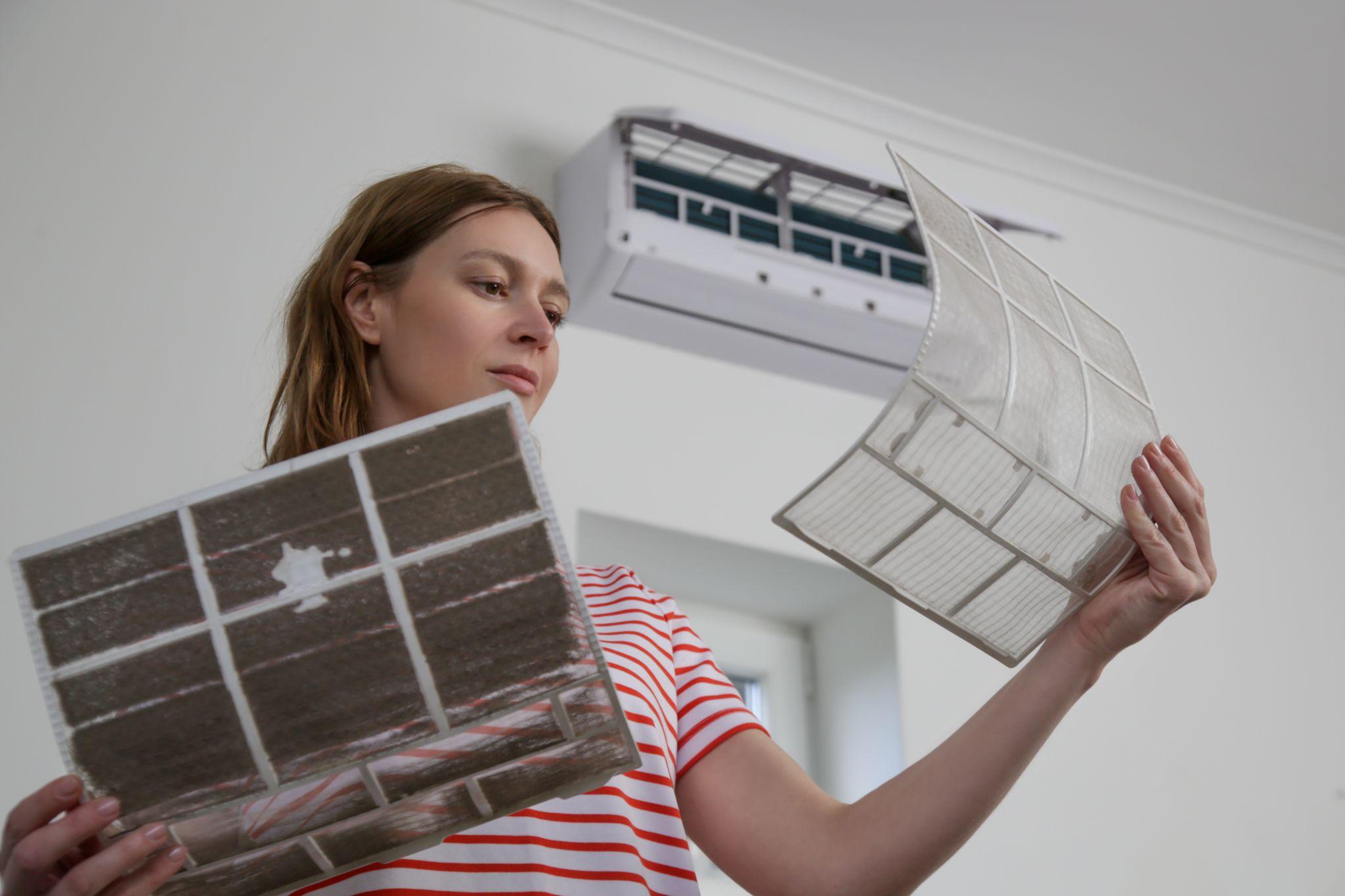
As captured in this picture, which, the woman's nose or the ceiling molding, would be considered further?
the ceiling molding

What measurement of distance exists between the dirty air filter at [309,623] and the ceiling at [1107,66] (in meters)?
1.53

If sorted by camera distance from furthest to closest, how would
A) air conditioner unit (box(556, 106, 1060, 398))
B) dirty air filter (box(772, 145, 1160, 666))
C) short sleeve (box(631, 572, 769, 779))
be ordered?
air conditioner unit (box(556, 106, 1060, 398)) < short sleeve (box(631, 572, 769, 779)) < dirty air filter (box(772, 145, 1160, 666))

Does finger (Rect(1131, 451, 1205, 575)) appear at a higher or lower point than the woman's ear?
lower

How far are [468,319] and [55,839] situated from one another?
1.34 ft

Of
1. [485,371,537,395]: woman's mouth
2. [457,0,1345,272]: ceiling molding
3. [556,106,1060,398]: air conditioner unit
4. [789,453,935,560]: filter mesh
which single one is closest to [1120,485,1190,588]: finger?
[789,453,935,560]: filter mesh

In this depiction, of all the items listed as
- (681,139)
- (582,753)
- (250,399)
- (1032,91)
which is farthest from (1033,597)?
(1032,91)

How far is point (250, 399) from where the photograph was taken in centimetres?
150

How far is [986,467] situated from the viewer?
26.5 inches

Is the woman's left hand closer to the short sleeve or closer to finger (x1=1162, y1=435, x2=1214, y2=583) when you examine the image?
finger (x1=1162, y1=435, x2=1214, y2=583)

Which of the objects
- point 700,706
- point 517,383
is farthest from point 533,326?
point 700,706

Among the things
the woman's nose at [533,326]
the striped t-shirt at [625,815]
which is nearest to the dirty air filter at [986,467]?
A: the striped t-shirt at [625,815]

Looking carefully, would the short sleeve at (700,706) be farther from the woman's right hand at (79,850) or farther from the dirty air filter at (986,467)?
the woman's right hand at (79,850)

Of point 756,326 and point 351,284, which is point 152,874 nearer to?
point 351,284

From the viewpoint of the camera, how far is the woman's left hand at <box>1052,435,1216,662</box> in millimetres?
701
